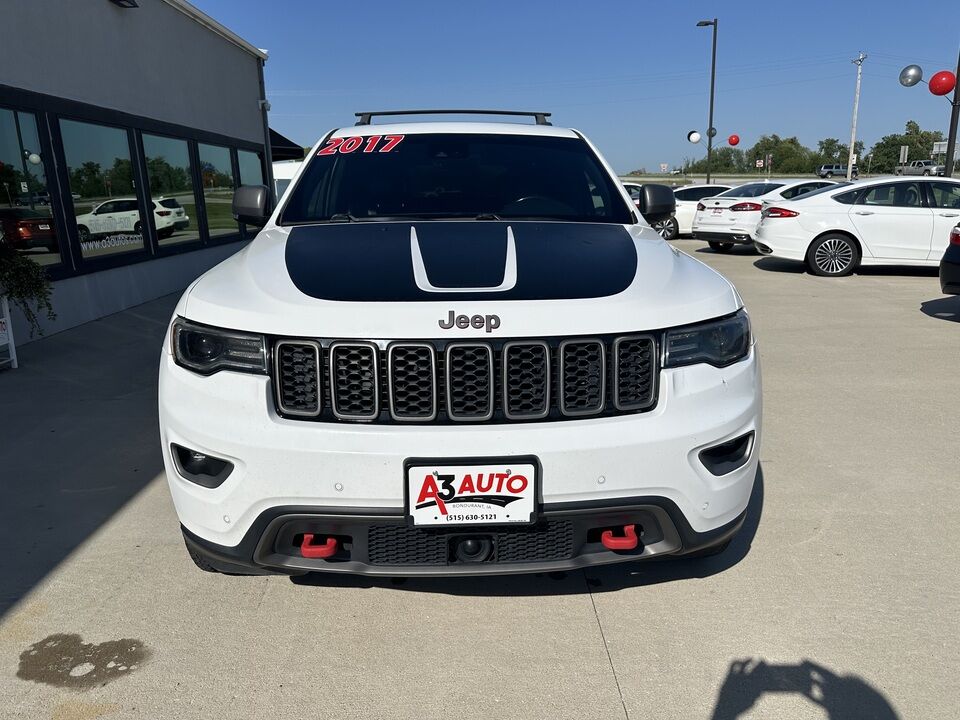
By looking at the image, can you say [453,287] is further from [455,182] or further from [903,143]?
[903,143]

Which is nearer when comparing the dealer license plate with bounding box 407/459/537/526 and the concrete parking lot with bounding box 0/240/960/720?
the dealer license plate with bounding box 407/459/537/526

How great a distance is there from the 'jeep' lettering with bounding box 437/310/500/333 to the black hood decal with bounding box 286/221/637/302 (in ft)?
0.28

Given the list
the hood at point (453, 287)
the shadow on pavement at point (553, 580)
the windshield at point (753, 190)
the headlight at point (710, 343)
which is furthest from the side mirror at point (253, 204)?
the windshield at point (753, 190)

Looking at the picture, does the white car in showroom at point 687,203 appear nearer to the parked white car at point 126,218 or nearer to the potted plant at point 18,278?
the parked white car at point 126,218

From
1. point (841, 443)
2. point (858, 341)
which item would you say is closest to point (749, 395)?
point (841, 443)

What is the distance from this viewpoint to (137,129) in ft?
31.4

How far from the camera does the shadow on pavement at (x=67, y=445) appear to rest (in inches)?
118

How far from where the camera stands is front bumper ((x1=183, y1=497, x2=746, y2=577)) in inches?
79.9

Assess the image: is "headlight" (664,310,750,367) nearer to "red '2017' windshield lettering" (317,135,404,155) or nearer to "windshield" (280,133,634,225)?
"windshield" (280,133,634,225)

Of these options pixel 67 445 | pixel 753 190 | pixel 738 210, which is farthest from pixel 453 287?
pixel 753 190

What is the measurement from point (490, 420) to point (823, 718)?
1.25 m

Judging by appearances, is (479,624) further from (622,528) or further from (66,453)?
(66,453)

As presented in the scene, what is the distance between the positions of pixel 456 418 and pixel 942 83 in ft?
61.7

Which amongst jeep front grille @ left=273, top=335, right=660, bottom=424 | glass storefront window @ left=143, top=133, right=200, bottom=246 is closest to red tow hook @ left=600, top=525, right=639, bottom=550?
jeep front grille @ left=273, top=335, right=660, bottom=424
